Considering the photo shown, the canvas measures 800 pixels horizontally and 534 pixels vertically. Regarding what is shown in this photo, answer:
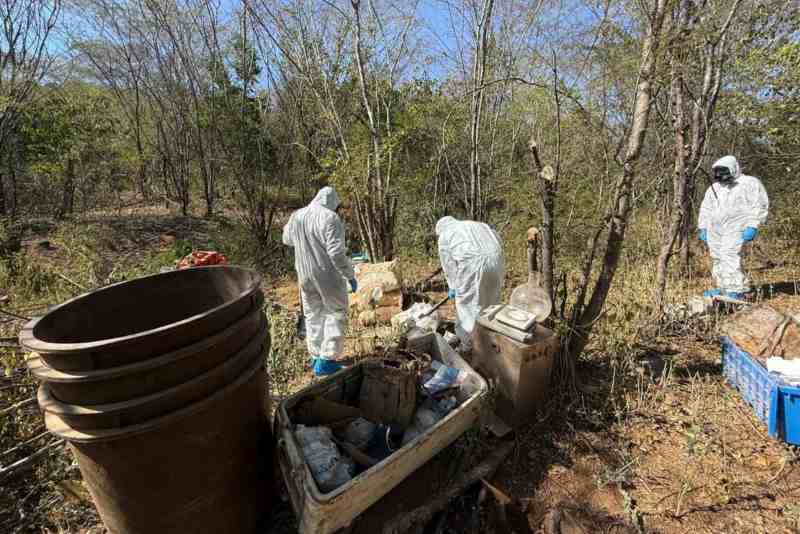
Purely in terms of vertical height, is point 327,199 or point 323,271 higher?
point 327,199

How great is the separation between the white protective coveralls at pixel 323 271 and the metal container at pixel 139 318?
5.14 ft

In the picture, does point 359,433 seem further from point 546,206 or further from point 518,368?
point 546,206

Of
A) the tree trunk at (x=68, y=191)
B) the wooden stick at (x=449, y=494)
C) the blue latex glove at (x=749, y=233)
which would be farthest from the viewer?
the tree trunk at (x=68, y=191)

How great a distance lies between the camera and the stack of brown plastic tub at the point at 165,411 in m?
1.19

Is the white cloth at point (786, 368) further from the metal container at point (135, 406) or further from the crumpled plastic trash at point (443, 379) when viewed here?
the metal container at point (135, 406)

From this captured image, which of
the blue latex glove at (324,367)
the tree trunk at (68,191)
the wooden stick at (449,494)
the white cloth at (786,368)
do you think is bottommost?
the blue latex glove at (324,367)

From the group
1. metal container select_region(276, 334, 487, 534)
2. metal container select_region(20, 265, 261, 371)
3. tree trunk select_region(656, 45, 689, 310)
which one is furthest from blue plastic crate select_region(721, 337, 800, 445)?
metal container select_region(20, 265, 261, 371)

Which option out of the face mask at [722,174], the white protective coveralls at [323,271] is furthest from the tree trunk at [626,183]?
the face mask at [722,174]

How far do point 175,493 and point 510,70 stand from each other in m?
7.04

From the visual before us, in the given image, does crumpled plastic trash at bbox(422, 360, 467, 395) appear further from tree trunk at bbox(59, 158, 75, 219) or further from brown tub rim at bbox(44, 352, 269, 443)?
tree trunk at bbox(59, 158, 75, 219)

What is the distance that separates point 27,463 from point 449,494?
2.26 metres

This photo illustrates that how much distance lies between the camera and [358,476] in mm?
1438

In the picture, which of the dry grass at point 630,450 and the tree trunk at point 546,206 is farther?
the tree trunk at point 546,206

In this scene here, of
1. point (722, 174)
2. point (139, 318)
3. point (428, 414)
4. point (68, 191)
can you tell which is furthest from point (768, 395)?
point (68, 191)
